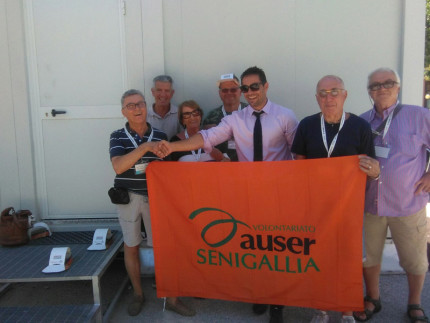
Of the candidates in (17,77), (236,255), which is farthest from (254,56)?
(17,77)

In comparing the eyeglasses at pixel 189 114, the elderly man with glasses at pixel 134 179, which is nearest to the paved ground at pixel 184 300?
the elderly man with glasses at pixel 134 179

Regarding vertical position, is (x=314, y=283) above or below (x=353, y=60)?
below

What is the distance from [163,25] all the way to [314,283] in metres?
3.11

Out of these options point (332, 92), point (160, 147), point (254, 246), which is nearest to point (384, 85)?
point (332, 92)

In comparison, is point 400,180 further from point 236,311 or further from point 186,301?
point 186,301

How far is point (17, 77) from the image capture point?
12.7 feet

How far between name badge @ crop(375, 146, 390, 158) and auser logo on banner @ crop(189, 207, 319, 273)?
2.52ft

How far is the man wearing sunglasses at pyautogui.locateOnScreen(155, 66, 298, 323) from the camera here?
2.70m

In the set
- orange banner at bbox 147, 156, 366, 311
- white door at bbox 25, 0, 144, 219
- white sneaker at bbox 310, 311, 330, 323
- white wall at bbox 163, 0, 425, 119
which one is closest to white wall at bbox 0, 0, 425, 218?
white wall at bbox 163, 0, 425, 119

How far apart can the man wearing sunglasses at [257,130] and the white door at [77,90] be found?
4.91 feet

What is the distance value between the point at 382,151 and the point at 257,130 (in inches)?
38.4

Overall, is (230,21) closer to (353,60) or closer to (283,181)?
(353,60)

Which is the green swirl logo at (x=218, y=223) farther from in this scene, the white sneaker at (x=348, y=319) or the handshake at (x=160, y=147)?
the white sneaker at (x=348, y=319)

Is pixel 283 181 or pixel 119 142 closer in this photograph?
pixel 283 181
